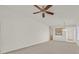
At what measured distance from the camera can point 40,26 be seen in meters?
2.74

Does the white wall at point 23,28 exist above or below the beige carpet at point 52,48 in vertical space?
above

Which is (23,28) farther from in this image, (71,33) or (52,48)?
(71,33)

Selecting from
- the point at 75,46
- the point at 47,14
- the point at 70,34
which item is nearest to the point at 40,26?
the point at 47,14

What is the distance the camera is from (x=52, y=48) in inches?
104

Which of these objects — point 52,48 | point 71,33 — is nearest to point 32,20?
point 52,48

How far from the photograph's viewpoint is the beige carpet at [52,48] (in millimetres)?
2477

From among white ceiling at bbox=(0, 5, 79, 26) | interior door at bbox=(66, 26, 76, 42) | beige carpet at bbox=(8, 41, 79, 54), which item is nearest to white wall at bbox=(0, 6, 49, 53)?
white ceiling at bbox=(0, 5, 79, 26)

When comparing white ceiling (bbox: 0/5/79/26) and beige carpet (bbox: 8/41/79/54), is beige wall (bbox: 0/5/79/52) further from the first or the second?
beige carpet (bbox: 8/41/79/54)

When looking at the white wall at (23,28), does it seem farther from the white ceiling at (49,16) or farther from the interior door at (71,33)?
the interior door at (71,33)

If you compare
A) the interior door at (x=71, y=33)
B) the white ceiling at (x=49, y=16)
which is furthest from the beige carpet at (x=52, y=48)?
the white ceiling at (x=49, y=16)

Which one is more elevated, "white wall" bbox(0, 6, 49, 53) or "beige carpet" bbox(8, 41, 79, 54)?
"white wall" bbox(0, 6, 49, 53)

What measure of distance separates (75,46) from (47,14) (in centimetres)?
80

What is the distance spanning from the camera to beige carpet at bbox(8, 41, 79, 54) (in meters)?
2.48
